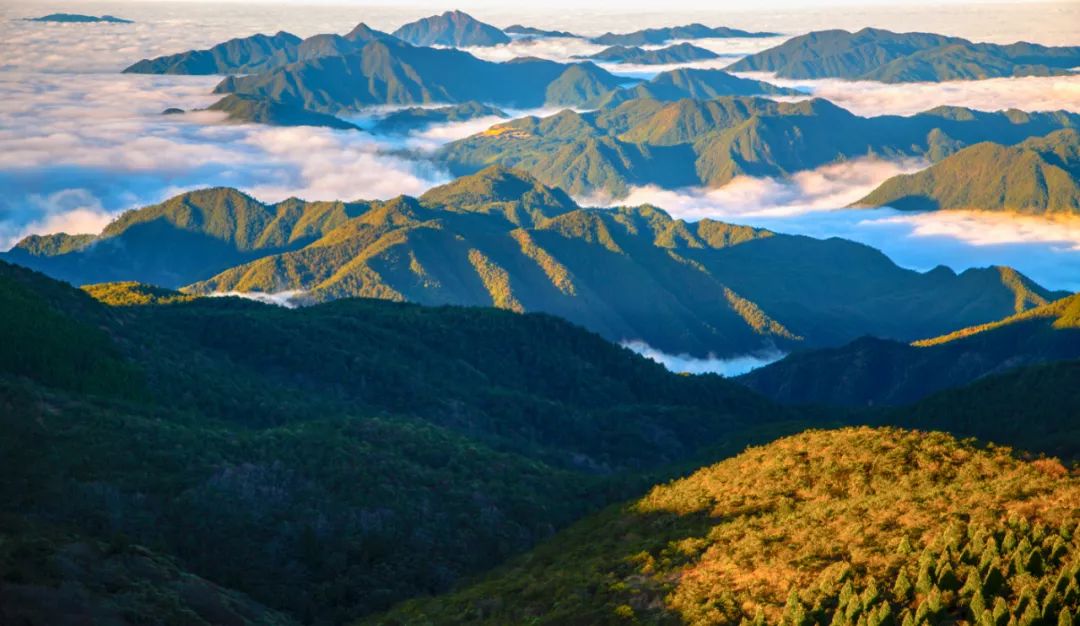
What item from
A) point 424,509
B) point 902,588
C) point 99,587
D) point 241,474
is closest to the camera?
point 902,588

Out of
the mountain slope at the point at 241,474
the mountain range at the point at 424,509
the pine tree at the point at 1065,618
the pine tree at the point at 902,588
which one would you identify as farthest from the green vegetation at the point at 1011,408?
the pine tree at the point at 1065,618

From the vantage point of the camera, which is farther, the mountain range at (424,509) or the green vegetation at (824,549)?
the mountain range at (424,509)

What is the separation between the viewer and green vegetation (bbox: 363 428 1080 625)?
214 ft

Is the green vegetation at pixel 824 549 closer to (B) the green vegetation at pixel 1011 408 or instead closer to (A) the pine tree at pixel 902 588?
(A) the pine tree at pixel 902 588

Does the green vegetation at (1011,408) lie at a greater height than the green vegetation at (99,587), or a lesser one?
lesser

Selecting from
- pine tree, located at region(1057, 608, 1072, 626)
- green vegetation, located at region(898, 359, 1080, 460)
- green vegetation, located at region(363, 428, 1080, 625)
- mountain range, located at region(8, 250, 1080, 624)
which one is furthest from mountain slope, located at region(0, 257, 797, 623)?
pine tree, located at region(1057, 608, 1072, 626)

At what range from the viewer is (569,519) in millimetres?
122750

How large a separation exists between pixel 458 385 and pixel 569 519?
77745mm

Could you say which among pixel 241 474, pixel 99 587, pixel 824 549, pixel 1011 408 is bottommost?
pixel 1011 408

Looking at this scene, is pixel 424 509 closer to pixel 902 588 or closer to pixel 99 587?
pixel 99 587

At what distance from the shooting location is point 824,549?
7800cm

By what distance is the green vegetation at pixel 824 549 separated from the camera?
2571 inches

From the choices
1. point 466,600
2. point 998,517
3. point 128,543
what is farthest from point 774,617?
point 128,543

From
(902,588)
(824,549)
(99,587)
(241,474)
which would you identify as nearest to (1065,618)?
(902,588)
